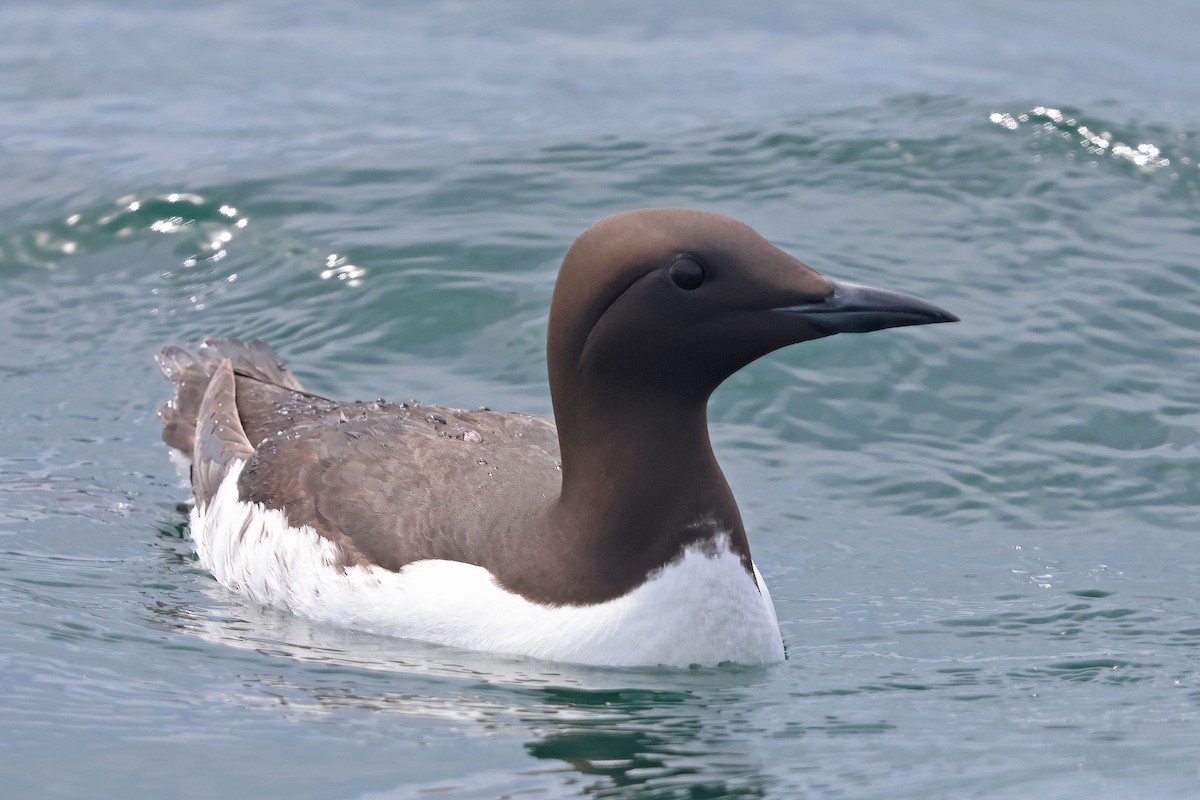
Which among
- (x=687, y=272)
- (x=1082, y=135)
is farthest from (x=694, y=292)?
(x=1082, y=135)

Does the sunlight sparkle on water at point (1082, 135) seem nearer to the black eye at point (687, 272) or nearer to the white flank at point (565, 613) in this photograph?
the white flank at point (565, 613)

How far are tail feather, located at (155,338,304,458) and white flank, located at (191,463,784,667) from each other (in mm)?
1966

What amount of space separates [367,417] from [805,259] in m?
3.86

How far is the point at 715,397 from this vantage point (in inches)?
366

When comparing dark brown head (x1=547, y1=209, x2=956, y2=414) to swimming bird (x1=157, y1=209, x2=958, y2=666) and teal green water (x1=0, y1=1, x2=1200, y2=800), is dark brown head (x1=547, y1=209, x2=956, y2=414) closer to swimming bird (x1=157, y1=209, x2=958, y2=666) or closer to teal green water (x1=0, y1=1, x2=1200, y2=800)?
swimming bird (x1=157, y1=209, x2=958, y2=666)

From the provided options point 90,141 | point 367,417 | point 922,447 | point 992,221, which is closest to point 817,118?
point 992,221

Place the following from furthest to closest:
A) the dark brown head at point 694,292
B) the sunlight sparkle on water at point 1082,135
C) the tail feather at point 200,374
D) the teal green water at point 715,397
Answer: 1. the sunlight sparkle on water at point 1082,135
2. the tail feather at point 200,374
3. the dark brown head at point 694,292
4. the teal green water at point 715,397

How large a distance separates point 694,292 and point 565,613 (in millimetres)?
1158

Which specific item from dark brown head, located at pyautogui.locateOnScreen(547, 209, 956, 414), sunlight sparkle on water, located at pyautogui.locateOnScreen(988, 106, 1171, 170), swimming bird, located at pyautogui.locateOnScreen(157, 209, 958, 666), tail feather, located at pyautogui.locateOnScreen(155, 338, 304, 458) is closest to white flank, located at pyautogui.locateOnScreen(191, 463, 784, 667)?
swimming bird, located at pyautogui.locateOnScreen(157, 209, 958, 666)

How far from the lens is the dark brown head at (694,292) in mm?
5625

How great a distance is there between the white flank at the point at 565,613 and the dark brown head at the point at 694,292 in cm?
71

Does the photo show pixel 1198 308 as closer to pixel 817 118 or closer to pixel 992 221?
pixel 992 221

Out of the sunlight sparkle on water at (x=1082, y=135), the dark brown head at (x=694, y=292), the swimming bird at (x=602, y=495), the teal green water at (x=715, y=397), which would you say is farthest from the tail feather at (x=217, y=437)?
the sunlight sparkle on water at (x=1082, y=135)

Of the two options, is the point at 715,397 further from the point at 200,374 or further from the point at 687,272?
the point at 687,272
